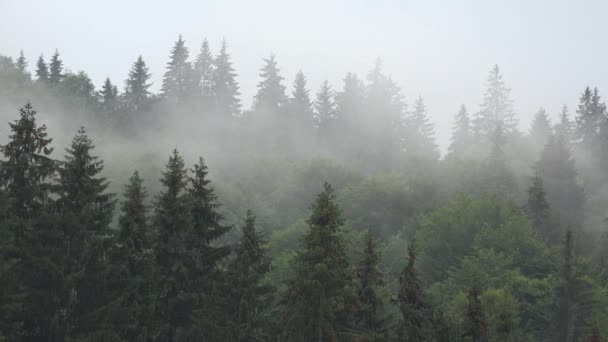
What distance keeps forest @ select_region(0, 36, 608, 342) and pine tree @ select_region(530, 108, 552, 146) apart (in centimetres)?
34

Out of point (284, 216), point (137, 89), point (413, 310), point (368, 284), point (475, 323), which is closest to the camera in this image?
point (475, 323)

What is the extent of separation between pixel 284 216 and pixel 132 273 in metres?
51.0

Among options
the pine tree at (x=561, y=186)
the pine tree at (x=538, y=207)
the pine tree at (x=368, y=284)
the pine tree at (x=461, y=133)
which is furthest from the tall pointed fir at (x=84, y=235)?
the pine tree at (x=461, y=133)

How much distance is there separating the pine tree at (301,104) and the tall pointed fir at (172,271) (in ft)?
257

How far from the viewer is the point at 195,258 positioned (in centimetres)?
2538

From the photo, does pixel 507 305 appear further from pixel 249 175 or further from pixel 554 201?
pixel 249 175

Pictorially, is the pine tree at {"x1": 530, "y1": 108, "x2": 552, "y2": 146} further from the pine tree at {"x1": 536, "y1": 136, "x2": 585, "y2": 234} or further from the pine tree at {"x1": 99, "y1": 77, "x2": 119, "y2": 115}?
the pine tree at {"x1": 99, "y1": 77, "x2": 119, "y2": 115}

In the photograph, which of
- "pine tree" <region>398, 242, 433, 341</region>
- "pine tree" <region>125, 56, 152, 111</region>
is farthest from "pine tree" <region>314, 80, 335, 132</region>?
"pine tree" <region>398, 242, 433, 341</region>

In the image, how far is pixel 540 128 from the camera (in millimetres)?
115062

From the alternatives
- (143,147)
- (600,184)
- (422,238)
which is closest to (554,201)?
(600,184)

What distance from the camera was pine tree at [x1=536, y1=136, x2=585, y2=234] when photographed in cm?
7412

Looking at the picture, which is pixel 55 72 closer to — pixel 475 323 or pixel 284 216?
pixel 284 216

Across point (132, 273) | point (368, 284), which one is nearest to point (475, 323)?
point (368, 284)

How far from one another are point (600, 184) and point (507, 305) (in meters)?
54.7
